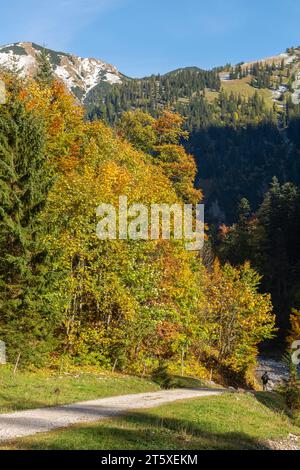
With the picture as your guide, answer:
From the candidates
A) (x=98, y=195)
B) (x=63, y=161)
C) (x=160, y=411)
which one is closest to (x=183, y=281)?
(x=98, y=195)

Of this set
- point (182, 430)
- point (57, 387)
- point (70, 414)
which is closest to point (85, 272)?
point (57, 387)

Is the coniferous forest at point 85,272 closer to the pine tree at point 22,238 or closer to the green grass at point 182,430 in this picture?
the pine tree at point 22,238

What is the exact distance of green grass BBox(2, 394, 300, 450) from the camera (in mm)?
12938

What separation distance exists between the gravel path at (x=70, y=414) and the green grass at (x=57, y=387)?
2.88 ft

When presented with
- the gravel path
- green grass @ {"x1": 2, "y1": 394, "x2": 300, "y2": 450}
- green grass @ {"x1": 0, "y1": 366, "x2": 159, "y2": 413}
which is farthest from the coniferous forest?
green grass @ {"x1": 2, "y1": 394, "x2": 300, "y2": 450}

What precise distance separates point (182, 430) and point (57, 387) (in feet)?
28.8

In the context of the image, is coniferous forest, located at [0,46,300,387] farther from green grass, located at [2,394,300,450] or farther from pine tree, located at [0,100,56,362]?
green grass, located at [2,394,300,450]

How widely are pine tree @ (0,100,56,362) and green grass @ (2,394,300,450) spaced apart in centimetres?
1021

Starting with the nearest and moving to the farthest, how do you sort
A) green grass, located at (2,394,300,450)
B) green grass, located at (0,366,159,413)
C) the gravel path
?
green grass, located at (2,394,300,450) → the gravel path → green grass, located at (0,366,159,413)

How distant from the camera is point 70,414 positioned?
17.3m

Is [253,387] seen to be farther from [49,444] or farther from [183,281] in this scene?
[49,444]

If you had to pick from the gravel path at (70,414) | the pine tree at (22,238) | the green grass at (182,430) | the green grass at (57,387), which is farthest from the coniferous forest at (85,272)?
the green grass at (182,430)

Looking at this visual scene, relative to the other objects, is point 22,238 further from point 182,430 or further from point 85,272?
point 182,430

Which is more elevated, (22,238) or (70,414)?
(22,238)
